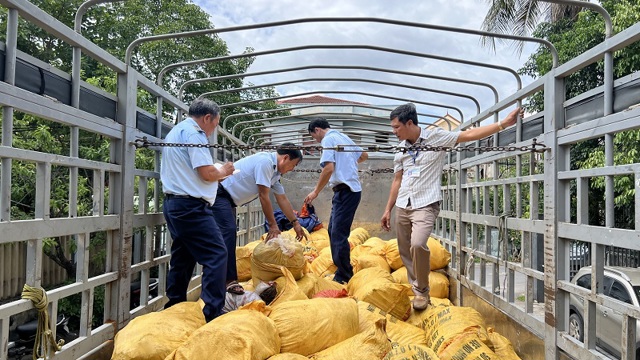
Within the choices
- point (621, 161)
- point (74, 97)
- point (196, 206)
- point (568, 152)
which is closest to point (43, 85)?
point (74, 97)

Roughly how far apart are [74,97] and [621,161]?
24.8ft

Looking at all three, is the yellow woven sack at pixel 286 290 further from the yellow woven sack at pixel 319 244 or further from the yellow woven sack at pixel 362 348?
the yellow woven sack at pixel 319 244

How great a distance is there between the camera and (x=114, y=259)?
2.86 meters

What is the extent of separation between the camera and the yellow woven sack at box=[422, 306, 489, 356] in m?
2.66

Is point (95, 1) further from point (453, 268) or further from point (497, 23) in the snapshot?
point (497, 23)

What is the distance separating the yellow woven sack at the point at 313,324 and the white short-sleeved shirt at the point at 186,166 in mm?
927

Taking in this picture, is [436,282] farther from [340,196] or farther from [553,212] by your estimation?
[553,212]

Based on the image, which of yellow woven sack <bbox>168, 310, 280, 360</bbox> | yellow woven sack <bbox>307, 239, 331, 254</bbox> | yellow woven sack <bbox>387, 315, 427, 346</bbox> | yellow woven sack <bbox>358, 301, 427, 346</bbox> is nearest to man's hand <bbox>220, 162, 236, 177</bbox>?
yellow woven sack <bbox>168, 310, 280, 360</bbox>

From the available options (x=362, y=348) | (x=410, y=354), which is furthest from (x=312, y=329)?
(x=410, y=354)

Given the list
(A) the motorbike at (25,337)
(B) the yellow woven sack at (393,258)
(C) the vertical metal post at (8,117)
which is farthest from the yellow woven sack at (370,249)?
(C) the vertical metal post at (8,117)

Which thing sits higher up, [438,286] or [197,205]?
[197,205]

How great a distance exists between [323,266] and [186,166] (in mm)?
2281

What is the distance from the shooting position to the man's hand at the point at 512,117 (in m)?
3.04

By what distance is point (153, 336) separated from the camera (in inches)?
87.4
